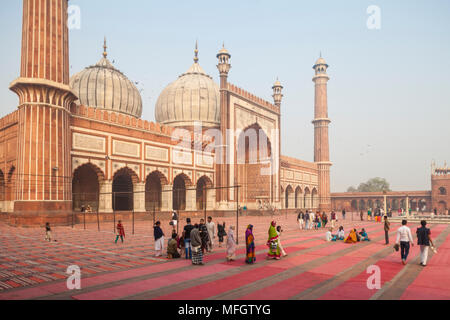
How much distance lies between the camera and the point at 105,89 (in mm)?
34531

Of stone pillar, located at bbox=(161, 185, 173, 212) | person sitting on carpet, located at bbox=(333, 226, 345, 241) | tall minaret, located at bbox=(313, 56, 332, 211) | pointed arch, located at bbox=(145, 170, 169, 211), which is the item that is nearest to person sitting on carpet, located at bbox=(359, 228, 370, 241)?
person sitting on carpet, located at bbox=(333, 226, 345, 241)

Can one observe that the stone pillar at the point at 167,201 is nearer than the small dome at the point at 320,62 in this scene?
Yes

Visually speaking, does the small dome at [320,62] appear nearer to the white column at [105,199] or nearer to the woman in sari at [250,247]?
the white column at [105,199]

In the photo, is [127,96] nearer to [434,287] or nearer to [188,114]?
[188,114]

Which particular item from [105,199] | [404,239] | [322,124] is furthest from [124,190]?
[322,124]

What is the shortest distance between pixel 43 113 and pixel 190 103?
22.1 metres

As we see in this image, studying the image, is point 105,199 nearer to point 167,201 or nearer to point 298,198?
point 167,201

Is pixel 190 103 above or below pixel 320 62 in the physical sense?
below

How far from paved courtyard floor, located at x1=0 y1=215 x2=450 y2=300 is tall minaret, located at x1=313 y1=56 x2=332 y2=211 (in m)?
41.5

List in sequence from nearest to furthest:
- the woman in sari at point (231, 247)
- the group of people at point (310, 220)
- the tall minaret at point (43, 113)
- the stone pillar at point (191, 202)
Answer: the woman in sari at point (231, 247)
the tall minaret at point (43, 113)
the group of people at point (310, 220)
the stone pillar at point (191, 202)

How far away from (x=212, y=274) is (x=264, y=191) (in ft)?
108

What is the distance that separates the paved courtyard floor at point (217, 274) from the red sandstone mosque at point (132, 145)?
12.8ft

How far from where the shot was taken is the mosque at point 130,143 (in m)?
21.2

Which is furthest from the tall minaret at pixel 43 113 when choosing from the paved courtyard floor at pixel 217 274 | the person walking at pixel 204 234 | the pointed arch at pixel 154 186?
the person walking at pixel 204 234
